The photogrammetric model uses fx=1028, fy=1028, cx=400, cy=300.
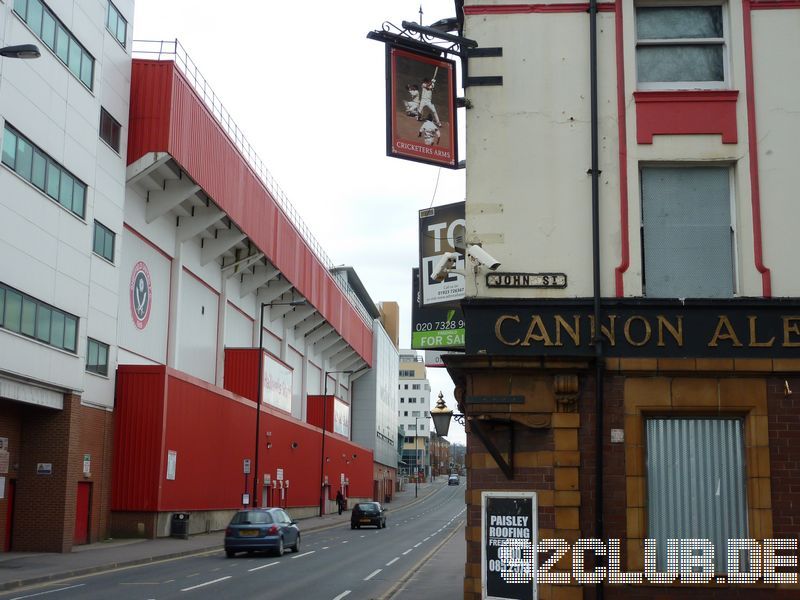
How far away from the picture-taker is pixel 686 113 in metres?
12.8

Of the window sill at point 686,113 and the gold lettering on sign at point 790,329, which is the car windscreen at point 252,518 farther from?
the gold lettering on sign at point 790,329

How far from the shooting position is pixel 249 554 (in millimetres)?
30703

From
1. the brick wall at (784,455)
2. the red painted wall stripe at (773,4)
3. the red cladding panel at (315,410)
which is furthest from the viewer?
the red cladding panel at (315,410)

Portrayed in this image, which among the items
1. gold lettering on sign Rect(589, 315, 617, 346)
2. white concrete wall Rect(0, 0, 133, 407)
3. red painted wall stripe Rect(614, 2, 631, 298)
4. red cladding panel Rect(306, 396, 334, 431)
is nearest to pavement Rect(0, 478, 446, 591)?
white concrete wall Rect(0, 0, 133, 407)

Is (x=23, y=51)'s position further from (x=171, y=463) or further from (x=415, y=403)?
(x=415, y=403)

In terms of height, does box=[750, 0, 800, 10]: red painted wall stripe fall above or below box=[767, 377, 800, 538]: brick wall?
above

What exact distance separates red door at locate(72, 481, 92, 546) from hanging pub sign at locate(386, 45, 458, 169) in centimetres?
2215

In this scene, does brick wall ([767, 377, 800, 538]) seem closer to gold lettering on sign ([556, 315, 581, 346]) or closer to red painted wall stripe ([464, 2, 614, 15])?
gold lettering on sign ([556, 315, 581, 346])

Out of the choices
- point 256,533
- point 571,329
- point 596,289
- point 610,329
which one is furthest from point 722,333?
point 256,533

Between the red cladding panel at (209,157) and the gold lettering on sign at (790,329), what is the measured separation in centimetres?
2698

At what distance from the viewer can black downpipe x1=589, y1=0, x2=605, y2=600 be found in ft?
38.8

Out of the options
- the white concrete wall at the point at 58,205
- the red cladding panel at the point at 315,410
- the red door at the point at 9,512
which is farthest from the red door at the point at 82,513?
the red cladding panel at the point at 315,410

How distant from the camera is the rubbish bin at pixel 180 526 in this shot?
36.2 meters

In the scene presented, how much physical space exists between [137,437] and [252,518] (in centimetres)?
698
